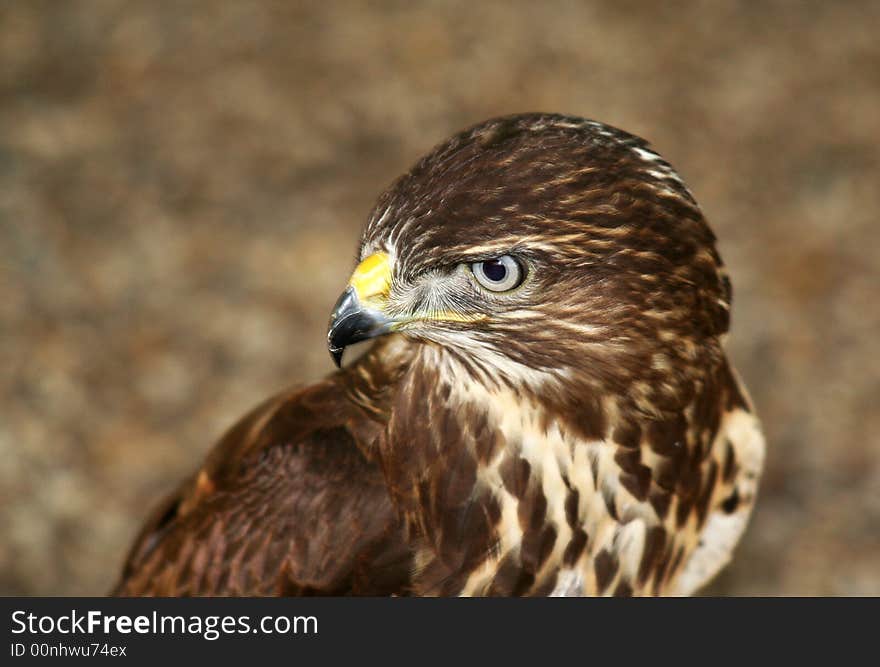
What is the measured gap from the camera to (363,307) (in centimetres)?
245

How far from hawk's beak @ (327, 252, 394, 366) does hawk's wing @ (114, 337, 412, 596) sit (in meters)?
0.29

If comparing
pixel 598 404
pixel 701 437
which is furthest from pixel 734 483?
pixel 598 404

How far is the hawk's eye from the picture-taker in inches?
92.2

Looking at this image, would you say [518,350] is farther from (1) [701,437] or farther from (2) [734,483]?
(2) [734,483]

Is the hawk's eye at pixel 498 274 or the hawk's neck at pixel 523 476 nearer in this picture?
the hawk's eye at pixel 498 274

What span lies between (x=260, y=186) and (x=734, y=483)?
10.9 feet

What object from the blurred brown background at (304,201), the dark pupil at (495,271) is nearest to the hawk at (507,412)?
the dark pupil at (495,271)

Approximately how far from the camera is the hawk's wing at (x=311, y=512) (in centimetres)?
270

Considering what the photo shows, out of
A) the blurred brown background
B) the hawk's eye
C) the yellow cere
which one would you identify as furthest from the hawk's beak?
the blurred brown background

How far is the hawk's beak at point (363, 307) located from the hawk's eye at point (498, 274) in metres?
0.20

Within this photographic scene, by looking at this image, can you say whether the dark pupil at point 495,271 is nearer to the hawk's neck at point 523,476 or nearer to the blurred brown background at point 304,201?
the hawk's neck at point 523,476

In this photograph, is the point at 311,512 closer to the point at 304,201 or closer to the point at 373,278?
the point at 373,278

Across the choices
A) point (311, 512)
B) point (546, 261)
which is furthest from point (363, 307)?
point (311, 512)

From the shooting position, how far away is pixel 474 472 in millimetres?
2676
